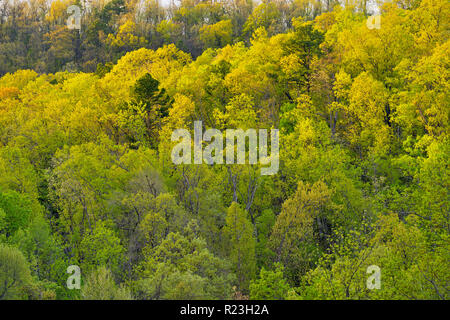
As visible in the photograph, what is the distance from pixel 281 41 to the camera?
54.0 metres

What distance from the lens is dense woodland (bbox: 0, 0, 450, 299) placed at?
24984mm

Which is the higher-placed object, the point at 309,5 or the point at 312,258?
the point at 309,5

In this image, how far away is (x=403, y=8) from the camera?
57312 mm

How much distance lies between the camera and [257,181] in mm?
36562

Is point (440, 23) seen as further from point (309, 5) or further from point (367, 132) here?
point (309, 5)

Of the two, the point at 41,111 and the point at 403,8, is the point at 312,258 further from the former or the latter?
the point at 403,8

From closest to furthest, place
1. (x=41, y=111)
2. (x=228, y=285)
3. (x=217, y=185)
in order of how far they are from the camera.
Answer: (x=228, y=285) → (x=217, y=185) → (x=41, y=111)

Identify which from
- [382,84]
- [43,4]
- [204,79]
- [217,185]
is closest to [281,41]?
[204,79]

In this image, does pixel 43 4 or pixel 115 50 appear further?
pixel 43 4

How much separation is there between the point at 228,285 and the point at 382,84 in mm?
27144

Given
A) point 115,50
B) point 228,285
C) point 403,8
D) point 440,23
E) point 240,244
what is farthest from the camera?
point 115,50

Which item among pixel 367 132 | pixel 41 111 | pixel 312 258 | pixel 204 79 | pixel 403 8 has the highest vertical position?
pixel 403 8

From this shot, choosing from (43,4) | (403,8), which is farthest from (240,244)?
(43,4)

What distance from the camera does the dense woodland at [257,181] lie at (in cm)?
2498
